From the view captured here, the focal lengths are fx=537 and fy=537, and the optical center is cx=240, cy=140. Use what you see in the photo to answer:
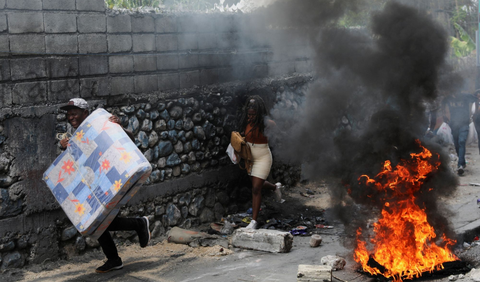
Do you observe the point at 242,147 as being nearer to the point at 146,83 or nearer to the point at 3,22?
the point at 146,83

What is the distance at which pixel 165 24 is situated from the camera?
7180mm

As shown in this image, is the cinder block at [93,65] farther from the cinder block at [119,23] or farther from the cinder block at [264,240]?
the cinder block at [264,240]

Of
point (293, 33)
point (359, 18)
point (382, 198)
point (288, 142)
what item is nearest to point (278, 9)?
point (293, 33)

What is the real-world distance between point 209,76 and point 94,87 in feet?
6.68

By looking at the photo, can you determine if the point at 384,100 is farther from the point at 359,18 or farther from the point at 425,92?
the point at 359,18

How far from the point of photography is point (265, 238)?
661 cm

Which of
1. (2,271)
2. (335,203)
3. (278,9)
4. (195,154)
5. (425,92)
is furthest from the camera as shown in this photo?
(278,9)

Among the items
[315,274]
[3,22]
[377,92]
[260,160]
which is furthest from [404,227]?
[3,22]

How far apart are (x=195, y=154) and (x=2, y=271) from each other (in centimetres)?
304

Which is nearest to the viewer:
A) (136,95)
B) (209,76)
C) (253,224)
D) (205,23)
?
(136,95)

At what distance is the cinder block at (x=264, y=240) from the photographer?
21.4 feet

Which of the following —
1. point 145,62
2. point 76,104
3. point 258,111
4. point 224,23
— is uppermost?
point 224,23

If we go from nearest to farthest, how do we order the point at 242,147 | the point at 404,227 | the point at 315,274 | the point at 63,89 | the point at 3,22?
the point at 315,274 < the point at 3,22 < the point at 404,227 < the point at 63,89 < the point at 242,147

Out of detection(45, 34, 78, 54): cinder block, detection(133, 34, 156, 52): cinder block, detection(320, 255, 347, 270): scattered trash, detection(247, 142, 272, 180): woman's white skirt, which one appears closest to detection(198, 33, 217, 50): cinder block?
detection(133, 34, 156, 52): cinder block
